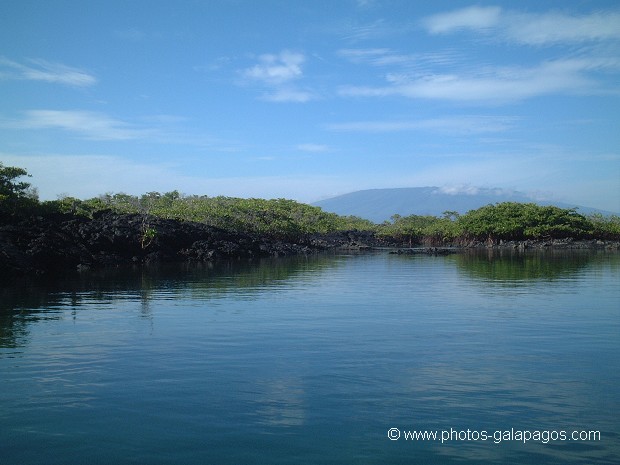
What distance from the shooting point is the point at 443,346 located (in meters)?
16.0

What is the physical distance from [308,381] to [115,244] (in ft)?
152

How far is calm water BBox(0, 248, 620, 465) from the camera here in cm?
923

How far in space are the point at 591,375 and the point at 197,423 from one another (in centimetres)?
856

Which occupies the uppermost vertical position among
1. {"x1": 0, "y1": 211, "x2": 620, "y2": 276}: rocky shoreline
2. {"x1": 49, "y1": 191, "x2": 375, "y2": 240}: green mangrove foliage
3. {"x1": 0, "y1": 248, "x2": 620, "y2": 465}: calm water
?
{"x1": 49, "y1": 191, "x2": 375, "y2": 240}: green mangrove foliage

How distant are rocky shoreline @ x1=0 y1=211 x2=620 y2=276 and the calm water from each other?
819 inches

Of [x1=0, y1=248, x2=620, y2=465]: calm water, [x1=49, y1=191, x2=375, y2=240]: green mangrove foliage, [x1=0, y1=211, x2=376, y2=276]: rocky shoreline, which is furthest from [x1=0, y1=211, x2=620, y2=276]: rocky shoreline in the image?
[x1=0, y1=248, x2=620, y2=465]: calm water

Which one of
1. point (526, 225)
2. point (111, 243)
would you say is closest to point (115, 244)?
point (111, 243)

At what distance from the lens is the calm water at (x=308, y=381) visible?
9.23 m

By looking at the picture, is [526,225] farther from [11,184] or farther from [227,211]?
[11,184]

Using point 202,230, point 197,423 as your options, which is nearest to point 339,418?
point 197,423

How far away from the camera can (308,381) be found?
41.4 feet

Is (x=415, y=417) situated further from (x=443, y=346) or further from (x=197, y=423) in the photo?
(x=443, y=346)

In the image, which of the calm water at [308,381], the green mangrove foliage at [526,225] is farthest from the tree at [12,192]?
the green mangrove foliage at [526,225]

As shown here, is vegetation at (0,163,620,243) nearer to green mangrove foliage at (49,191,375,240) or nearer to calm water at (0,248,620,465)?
green mangrove foliage at (49,191,375,240)
